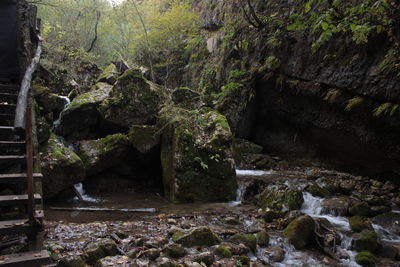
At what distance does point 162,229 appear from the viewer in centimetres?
596

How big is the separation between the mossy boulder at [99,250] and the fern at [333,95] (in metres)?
7.80

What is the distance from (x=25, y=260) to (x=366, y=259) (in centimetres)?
523

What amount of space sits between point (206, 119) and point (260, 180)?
2.89 meters

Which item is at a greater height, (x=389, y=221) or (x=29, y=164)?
(x=29, y=164)

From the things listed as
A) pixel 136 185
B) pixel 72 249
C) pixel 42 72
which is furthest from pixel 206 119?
pixel 72 249

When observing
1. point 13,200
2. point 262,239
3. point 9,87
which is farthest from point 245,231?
point 9,87

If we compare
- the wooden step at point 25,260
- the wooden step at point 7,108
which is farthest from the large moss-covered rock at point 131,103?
the wooden step at point 25,260

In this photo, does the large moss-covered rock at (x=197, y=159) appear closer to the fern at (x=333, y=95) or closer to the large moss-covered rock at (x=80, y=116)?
the large moss-covered rock at (x=80, y=116)

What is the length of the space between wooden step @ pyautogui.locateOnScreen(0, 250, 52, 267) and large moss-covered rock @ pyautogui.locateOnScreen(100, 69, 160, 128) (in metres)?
7.40

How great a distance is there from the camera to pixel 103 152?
9297 millimetres

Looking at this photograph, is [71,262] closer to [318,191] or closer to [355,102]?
[318,191]

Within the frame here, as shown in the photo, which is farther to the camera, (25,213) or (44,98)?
(44,98)

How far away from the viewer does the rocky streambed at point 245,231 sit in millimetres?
4680

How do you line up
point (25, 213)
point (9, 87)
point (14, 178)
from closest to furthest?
point (14, 178) → point (25, 213) → point (9, 87)
